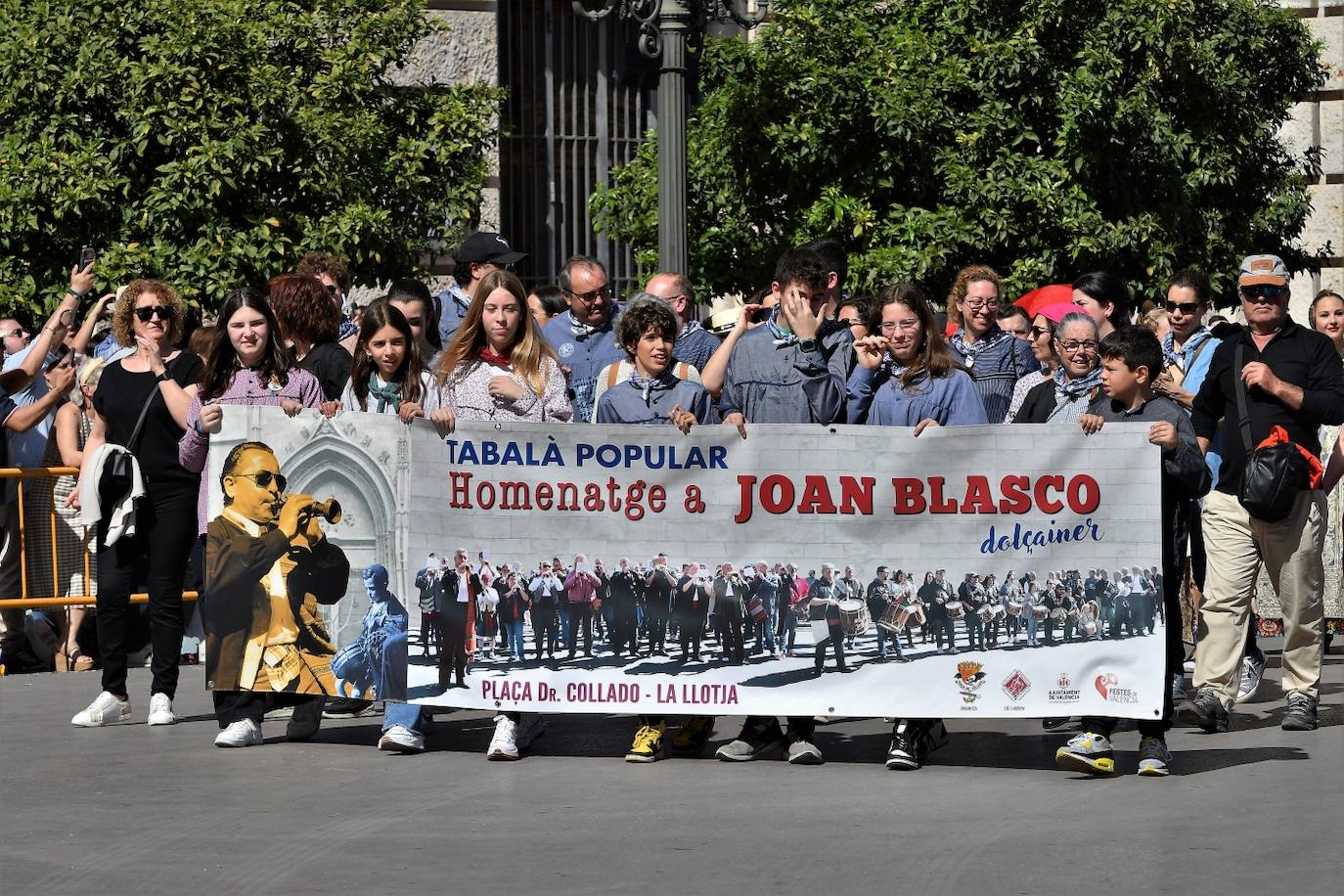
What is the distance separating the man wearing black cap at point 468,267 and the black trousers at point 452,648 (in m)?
3.20

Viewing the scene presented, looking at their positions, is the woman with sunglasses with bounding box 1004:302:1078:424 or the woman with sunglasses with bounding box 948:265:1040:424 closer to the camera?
the woman with sunglasses with bounding box 1004:302:1078:424

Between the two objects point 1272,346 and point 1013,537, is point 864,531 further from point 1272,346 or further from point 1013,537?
point 1272,346

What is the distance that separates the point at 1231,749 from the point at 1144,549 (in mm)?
1221

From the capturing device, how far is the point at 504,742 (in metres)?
9.91

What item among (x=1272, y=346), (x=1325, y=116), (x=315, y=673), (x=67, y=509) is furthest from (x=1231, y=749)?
(x=1325, y=116)

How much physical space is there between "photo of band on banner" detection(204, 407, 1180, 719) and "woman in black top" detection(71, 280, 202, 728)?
2.04 feet

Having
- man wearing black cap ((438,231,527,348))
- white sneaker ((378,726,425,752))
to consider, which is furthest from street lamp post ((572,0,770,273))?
white sneaker ((378,726,425,752))

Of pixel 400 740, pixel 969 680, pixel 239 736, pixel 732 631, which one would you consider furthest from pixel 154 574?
pixel 969 680

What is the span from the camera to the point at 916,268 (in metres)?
17.2

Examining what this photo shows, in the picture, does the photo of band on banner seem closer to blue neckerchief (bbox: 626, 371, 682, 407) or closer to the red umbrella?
blue neckerchief (bbox: 626, 371, 682, 407)

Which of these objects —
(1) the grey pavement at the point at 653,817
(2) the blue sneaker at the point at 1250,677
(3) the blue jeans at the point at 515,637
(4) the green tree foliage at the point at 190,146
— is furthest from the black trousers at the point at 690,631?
(4) the green tree foliage at the point at 190,146

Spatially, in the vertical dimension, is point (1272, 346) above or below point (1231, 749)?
above

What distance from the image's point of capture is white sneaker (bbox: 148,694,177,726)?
1116 centimetres

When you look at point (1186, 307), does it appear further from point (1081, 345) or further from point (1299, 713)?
point (1299, 713)
